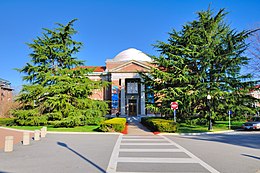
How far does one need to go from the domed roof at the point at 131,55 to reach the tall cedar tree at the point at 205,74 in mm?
24887

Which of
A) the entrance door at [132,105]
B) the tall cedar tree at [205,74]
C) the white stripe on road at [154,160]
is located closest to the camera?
the white stripe on road at [154,160]

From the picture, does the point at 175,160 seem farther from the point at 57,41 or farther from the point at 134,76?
the point at 134,76

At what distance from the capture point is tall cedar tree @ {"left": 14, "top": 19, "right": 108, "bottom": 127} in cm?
2312

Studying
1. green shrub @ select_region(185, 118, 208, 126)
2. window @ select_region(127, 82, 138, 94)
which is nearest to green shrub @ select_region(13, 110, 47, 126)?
green shrub @ select_region(185, 118, 208, 126)

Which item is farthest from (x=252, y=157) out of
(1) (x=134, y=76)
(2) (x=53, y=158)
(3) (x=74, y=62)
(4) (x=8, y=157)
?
(1) (x=134, y=76)

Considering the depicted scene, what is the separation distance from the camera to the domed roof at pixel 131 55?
49.8 meters

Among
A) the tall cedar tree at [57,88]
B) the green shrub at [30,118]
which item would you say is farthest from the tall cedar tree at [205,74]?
the green shrub at [30,118]

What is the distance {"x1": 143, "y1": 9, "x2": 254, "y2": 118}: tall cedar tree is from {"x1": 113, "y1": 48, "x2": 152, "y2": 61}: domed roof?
2489 cm

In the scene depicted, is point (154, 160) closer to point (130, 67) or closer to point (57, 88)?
point (57, 88)

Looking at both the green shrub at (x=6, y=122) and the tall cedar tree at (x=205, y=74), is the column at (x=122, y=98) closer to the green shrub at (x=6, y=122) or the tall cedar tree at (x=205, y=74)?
the tall cedar tree at (x=205, y=74)

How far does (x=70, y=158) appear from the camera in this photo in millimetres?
7645

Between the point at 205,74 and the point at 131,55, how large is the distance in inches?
1149

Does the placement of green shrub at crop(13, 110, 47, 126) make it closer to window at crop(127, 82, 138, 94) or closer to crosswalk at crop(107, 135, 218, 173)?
crosswalk at crop(107, 135, 218, 173)

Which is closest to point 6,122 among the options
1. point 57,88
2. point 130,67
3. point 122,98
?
point 57,88
